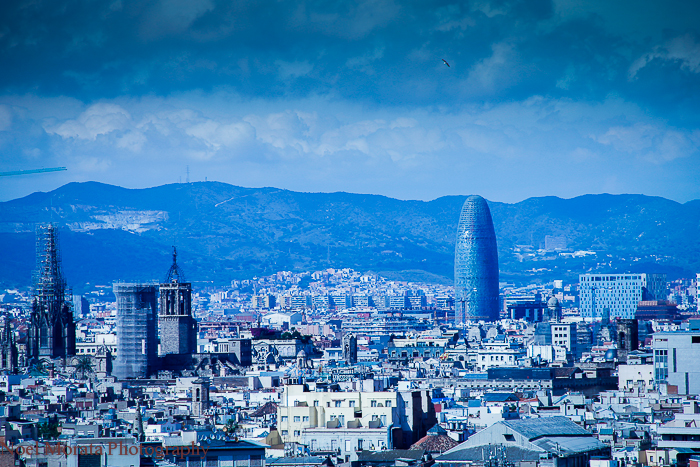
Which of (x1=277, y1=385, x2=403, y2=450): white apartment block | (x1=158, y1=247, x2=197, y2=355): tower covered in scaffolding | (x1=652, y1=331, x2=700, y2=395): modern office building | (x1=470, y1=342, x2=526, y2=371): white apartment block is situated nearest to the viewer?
(x1=277, y1=385, x2=403, y2=450): white apartment block

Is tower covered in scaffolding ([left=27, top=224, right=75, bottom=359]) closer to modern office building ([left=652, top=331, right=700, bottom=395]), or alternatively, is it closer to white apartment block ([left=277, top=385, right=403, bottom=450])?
modern office building ([left=652, top=331, right=700, bottom=395])

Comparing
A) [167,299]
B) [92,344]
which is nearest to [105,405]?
[167,299]

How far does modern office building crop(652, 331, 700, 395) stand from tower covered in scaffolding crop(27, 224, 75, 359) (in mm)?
54905

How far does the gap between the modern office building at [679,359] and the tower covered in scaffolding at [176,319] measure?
152ft

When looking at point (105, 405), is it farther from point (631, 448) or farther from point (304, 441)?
point (631, 448)

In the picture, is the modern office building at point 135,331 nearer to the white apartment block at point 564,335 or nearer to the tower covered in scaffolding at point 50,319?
the tower covered in scaffolding at point 50,319

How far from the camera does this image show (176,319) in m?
117

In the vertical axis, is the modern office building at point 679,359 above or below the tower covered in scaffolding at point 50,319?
below

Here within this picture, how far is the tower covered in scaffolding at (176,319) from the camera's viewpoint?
11531cm

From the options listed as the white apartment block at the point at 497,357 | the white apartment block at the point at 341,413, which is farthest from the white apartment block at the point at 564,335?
the white apartment block at the point at 341,413

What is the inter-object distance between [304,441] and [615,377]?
49.9m

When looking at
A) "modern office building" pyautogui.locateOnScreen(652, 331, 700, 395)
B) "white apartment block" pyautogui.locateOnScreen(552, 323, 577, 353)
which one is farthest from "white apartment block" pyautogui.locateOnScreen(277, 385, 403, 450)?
"white apartment block" pyautogui.locateOnScreen(552, 323, 577, 353)

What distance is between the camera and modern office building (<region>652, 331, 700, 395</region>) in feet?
245

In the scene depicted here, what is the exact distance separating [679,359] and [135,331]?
45.8 meters
